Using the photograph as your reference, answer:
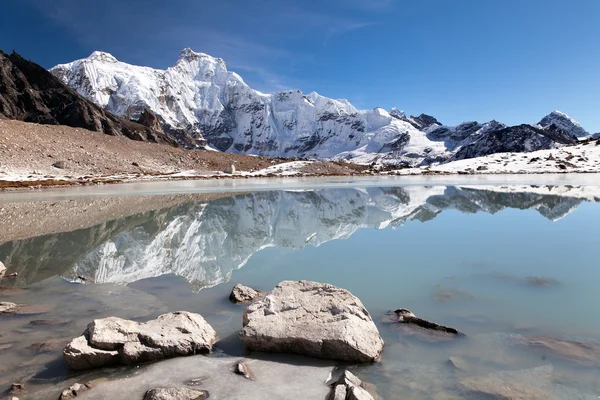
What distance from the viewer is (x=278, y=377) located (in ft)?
19.8

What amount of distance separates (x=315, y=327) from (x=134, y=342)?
2972 mm

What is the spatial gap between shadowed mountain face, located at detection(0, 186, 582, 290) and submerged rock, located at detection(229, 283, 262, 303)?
5.32ft

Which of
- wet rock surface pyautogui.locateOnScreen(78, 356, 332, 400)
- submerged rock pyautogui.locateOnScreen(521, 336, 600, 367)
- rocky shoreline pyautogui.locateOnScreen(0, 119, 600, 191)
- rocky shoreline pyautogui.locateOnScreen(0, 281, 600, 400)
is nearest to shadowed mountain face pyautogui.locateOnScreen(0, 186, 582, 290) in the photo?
rocky shoreline pyautogui.locateOnScreen(0, 281, 600, 400)

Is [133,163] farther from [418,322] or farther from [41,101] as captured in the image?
[41,101]

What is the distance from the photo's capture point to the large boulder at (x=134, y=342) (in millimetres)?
6492

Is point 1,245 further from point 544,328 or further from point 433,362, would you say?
point 544,328

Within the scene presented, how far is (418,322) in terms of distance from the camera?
7781mm

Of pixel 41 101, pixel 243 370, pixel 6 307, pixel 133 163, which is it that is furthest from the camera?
pixel 41 101

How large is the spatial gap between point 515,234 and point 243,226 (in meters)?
12.4

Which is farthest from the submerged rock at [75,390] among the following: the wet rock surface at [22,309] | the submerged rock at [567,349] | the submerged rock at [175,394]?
the submerged rock at [567,349]

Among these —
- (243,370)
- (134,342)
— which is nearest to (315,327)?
(243,370)

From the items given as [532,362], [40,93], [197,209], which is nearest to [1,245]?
[197,209]

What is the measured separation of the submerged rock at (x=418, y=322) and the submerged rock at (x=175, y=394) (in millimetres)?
4045

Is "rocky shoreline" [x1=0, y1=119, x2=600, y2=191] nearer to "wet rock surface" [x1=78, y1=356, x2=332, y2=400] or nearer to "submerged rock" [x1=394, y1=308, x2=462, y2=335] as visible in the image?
"wet rock surface" [x1=78, y1=356, x2=332, y2=400]
